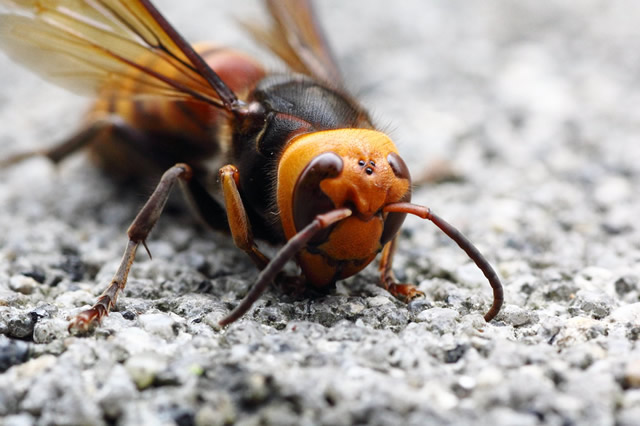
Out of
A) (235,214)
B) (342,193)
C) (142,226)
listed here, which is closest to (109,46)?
(142,226)

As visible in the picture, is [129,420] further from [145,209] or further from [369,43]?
[369,43]

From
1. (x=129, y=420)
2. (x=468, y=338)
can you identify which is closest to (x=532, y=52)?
(x=468, y=338)

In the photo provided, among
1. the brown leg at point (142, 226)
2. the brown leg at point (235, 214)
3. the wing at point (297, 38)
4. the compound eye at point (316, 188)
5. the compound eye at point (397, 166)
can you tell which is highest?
the wing at point (297, 38)

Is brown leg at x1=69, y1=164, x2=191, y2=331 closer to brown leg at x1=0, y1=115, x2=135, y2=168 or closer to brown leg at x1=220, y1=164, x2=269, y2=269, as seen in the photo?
brown leg at x1=220, y1=164, x2=269, y2=269

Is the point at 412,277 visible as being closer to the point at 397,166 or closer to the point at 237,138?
the point at 397,166

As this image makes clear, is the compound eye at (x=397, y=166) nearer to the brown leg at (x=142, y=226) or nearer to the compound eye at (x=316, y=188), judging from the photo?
the compound eye at (x=316, y=188)

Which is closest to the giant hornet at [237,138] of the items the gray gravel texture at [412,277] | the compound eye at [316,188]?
the compound eye at [316,188]
